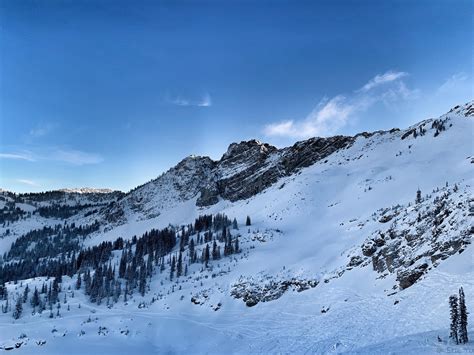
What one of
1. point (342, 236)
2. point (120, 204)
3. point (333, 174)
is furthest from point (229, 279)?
point (120, 204)

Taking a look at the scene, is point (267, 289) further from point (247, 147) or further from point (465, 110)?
point (247, 147)

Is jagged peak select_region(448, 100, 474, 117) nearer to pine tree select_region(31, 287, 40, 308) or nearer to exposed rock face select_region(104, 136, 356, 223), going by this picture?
exposed rock face select_region(104, 136, 356, 223)

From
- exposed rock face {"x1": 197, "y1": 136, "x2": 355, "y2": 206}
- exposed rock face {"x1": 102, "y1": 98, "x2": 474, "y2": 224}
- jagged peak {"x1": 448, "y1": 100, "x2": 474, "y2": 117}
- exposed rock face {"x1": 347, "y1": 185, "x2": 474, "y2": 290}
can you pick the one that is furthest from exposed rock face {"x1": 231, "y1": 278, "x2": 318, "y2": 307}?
exposed rock face {"x1": 197, "y1": 136, "x2": 355, "y2": 206}

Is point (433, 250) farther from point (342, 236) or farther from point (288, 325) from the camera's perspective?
point (342, 236)

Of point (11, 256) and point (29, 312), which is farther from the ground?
point (11, 256)

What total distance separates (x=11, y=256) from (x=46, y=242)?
652 inches

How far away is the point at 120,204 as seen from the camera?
182 metres

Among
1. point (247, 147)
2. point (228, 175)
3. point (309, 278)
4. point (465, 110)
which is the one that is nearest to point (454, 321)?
point (309, 278)

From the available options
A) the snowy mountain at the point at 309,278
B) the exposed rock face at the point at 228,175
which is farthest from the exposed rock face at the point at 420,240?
the exposed rock face at the point at 228,175

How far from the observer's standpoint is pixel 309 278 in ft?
106

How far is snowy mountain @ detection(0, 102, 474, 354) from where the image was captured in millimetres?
20344

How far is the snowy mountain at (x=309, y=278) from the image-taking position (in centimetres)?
2034

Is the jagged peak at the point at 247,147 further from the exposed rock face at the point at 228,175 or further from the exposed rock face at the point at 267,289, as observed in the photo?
the exposed rock face at the point at 267,289

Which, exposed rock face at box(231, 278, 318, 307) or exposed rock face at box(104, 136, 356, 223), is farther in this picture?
exposed rock face at box(104, 136, 356, 223)
